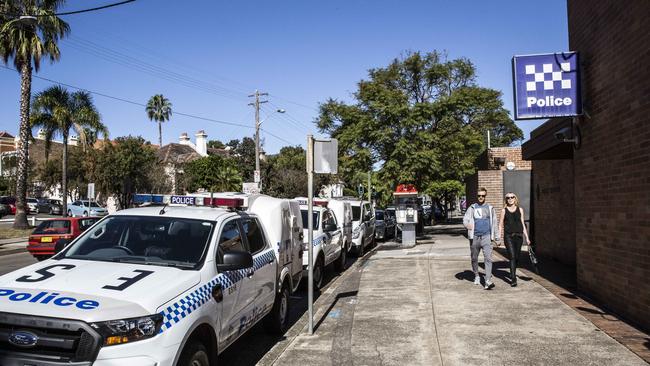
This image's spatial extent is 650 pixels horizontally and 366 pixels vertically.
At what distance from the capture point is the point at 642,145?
20.7 feet

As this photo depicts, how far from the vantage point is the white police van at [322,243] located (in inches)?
399

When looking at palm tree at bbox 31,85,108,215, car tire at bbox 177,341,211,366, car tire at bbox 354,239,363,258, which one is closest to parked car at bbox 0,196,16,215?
palm tree at bbox 31,85,108,215

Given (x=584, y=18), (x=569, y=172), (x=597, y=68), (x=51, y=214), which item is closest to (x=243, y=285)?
(x=597, y=68)

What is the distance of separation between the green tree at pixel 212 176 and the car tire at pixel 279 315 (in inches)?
1364

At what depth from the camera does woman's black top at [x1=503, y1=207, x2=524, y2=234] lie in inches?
378

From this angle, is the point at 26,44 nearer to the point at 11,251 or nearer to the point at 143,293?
the point at 11,251

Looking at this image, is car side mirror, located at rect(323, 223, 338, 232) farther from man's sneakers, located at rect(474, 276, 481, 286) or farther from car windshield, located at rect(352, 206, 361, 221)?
car windshield, located at rect(352, 206, 361, 221)

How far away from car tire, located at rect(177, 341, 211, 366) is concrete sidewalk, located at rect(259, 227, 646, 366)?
1553 mm

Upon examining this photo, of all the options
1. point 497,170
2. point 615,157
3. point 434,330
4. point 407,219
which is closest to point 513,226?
point 615,157

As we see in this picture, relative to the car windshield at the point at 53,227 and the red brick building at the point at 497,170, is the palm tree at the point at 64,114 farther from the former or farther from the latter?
the red brick building at the point at 497,170

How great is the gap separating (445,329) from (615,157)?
10.7 feet

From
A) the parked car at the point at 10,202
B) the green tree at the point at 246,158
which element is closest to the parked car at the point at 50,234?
the green tree at the point at 246,158

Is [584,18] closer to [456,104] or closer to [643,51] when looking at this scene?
[643,51]

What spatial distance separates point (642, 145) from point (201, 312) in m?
5.42
